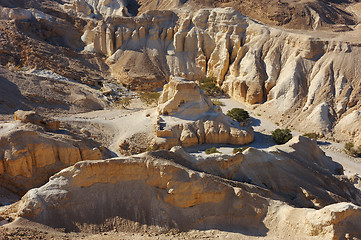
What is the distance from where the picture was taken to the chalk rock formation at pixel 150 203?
42.9 ft

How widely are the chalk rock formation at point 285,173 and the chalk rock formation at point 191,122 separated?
9.42 m

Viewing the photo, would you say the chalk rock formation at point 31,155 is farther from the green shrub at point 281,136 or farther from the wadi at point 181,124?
the green shrub at point 281,136

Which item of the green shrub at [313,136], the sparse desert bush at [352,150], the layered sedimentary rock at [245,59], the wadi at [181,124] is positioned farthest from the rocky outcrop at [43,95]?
the sparse desert bush at [352,150]

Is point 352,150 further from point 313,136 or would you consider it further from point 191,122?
point 191,122

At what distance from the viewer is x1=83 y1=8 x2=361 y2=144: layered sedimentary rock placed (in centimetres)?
4209

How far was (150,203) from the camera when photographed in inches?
547

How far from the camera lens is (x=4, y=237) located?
10.8 m

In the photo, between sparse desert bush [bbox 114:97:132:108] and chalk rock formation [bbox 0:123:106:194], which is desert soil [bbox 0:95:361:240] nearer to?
sparse desert bush [bbox 114:97:132:108]

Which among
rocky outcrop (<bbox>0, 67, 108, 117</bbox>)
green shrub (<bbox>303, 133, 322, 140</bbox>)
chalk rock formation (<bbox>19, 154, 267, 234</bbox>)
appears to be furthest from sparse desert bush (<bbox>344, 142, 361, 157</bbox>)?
rocky outcrop (<bbox>0, 67, 108, 117</bbox>)

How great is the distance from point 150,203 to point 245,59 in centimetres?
4015

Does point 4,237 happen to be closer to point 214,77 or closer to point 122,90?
point 122,90

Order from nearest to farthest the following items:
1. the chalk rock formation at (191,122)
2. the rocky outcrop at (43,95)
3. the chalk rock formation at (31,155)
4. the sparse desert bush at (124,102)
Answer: the chalk rock formation at (31,155) → the chalk rock formation at (191,122) → the rocky outcrop at (43,95) → the sparse desert bush at (124,102)

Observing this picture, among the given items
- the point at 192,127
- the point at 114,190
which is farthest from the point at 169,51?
the point at 114,190

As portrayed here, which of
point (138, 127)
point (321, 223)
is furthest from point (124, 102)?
point (321, 223)
